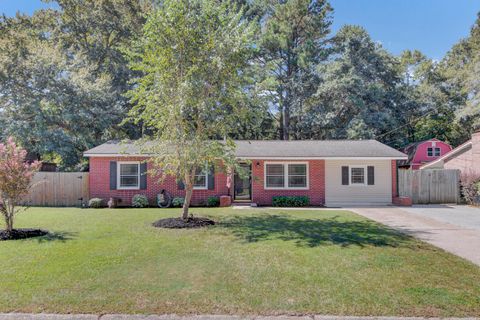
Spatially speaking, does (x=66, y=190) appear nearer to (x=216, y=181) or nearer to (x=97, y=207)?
(x=97, y=207)

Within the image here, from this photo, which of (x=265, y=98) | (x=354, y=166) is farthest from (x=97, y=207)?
(x=354, y=166)

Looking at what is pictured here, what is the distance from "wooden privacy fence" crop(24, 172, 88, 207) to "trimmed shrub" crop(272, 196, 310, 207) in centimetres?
968

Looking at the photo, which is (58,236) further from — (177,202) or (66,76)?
(66,76)

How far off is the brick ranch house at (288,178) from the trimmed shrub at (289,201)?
0.42 metres

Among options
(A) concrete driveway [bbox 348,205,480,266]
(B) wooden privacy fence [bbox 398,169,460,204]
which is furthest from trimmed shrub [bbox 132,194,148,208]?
(B) wooden privacy fence [bbox 398,169,460,204]

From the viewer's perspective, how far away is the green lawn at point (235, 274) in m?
4.42

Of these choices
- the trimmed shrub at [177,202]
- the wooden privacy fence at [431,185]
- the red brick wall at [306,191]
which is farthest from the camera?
the wooden privacy fence at [431,185]

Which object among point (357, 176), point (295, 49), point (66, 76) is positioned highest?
point (295, 49)

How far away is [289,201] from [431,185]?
7726 millimetres

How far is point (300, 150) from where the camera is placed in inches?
694

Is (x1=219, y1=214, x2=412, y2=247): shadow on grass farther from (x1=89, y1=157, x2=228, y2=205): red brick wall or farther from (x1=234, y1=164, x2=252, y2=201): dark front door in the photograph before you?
(x1=234, y1=164, x2=252, y2=201): dark front door

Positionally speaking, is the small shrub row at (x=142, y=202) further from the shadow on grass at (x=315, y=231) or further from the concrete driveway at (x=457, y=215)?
the concrete driveway at (x=457, y=215)

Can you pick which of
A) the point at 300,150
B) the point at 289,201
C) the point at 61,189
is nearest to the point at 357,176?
the point at 300,150

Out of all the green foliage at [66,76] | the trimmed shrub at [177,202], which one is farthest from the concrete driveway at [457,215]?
the green foliage at [66,76]
